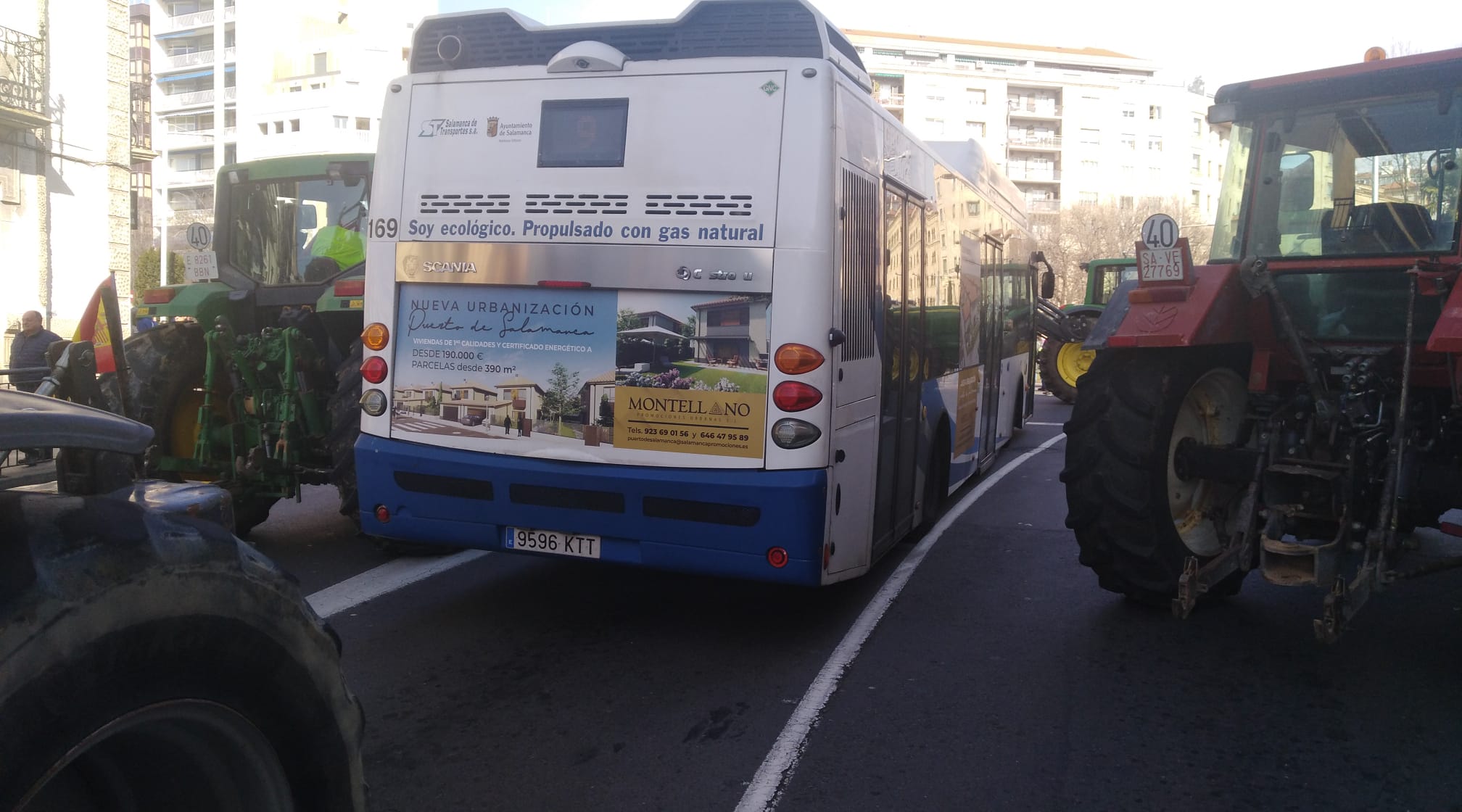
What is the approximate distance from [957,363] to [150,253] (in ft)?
140

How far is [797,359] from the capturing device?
5.22 m

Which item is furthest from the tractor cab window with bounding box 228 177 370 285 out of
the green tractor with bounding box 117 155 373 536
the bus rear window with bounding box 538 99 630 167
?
the bus rear window with bounding box 538 99 630 167

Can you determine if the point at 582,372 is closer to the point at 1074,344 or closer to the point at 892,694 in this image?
the point at 892,694

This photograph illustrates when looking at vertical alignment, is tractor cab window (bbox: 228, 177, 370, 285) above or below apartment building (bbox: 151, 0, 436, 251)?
below

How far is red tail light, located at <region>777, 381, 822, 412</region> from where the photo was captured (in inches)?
206

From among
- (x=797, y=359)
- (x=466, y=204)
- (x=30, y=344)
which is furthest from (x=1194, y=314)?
(x=30, y=344)

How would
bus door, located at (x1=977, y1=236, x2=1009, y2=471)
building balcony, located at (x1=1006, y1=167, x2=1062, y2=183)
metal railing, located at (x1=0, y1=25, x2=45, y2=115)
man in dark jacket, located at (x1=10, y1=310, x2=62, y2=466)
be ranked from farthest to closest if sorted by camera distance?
building balcony, located at (x1=1006, y1=167, x2=1062, y2=183), metal railing, located at (x1=0, y1=25, x2=45, y2=115), man in dark jacket, located at (x1=10, y1=310, x2=62, y2=466), bus door, located at (x1=977, y1=236, x2=1009, y2=471)

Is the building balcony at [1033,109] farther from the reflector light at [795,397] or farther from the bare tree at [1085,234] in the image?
the reflector light at [795,397]

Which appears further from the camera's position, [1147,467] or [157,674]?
A: [1147,467]

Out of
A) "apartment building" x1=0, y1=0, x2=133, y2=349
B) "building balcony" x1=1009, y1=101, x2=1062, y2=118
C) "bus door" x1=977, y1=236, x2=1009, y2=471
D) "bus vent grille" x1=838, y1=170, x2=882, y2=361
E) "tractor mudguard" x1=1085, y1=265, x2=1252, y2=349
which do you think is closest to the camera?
"bus vent grille" x1=838, y1=170, x2=882, y2=361

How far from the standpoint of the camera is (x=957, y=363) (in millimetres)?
8875

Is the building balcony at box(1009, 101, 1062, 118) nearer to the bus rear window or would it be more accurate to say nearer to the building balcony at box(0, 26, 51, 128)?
the building balcony at box(0, 26, 51, 128)

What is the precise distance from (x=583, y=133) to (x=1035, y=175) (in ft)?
291

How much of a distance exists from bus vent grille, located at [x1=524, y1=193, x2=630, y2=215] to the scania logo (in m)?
0.38
